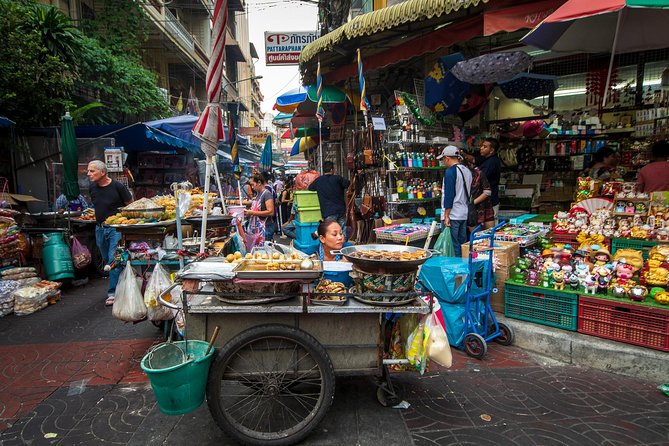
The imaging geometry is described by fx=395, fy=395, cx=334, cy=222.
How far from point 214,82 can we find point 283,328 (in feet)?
7.91

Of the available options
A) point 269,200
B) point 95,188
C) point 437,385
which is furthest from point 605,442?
point 95,188

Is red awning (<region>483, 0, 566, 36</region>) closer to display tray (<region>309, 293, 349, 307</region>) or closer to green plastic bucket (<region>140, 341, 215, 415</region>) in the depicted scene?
display tray (<region>309, 293, 349, 307</region>)

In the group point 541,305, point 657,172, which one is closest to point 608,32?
point 657,172

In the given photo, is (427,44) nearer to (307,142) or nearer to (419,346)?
(419,346)

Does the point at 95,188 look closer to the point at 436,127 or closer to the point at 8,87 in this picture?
the point at 8,87

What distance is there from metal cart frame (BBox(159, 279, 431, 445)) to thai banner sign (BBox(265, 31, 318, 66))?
975cm

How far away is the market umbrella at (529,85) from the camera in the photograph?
6963 millimetres

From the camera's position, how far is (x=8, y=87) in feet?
24.1

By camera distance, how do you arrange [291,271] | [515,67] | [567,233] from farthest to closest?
[515,67] < [567,233] < [291,271]

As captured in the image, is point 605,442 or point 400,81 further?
point 400,81

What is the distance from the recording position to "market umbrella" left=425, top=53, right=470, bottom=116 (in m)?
6.98

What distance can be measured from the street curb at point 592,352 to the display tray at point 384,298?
2355 millimetres

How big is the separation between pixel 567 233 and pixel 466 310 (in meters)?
2.02

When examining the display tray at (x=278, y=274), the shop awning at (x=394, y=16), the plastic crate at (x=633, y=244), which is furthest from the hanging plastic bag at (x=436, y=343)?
the shop awning at (x=394, y=16)
